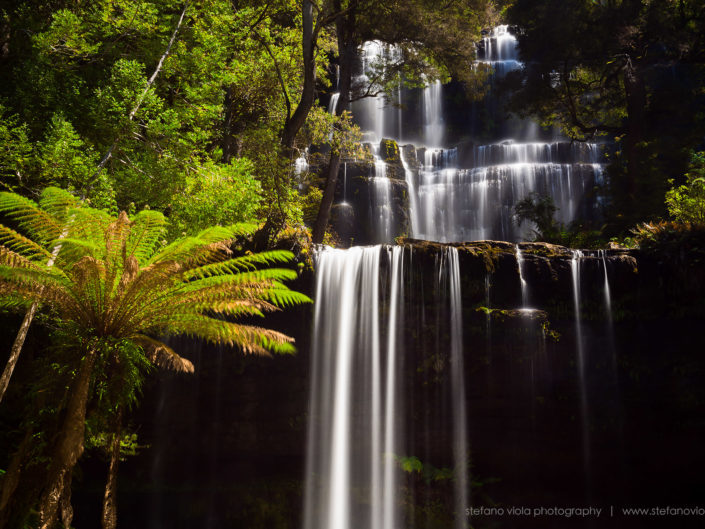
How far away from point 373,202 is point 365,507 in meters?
11.7

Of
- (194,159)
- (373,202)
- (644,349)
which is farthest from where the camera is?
(373,202)

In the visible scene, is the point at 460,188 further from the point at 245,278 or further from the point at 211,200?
the point at 245,278

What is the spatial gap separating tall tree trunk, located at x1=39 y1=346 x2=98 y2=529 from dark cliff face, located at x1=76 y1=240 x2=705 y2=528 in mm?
6023

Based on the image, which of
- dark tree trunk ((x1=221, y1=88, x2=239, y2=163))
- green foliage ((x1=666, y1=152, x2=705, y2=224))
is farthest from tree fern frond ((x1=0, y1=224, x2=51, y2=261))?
green foliage ((x1=666, y1=152, x2=705, y2=224))

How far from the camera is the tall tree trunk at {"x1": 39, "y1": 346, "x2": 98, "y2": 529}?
486 cm

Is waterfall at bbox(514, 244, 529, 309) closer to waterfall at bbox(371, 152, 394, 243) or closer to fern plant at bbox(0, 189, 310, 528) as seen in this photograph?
fern plant at bbox(0, 189, 310, 528)

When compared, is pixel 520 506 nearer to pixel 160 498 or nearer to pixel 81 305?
pixel 160 498

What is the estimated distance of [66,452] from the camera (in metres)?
4.96

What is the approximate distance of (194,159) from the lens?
29.0 feet

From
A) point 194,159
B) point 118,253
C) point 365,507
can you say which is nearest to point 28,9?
point 194,159

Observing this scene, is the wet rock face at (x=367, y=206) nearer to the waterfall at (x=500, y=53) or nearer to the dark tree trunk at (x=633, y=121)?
the dark tree trunk at (x=633, y=121)

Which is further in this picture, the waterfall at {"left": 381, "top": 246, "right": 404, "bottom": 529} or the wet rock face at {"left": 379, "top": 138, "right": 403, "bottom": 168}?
the wet rock face at {"left": 379, "top": 138, "right": 403, "bottom": 168}

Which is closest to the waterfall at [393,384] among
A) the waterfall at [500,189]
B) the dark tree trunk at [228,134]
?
the dark tree trunk at [228,134]

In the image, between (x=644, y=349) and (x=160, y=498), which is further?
(x=160, y=498)
